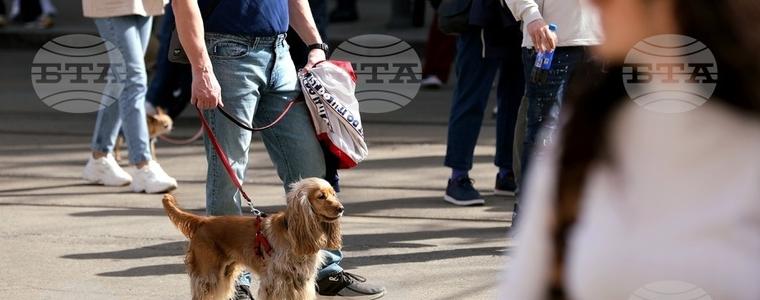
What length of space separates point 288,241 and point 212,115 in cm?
64

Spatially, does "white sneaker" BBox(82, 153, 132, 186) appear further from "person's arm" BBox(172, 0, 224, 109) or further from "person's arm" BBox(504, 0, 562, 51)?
"person's arm" BBox(172, 0, 224, 109)

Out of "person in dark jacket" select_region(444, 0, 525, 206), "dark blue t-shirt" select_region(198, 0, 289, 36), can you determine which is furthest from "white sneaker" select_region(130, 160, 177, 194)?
"dark blue t-shirt" select_region(198, 0, 289, 36)

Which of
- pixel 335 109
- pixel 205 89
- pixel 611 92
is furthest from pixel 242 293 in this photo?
pixel 611 92

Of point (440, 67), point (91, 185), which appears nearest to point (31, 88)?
point (440, 67)

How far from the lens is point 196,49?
4887 millimetres

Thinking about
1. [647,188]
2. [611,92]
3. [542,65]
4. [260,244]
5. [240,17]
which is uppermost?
[611,92]

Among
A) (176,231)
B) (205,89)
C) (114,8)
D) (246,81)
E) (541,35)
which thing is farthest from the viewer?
(114,8)

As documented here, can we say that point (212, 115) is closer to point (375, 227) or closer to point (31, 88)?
point (375, 227)

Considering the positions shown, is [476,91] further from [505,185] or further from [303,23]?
[303,23]

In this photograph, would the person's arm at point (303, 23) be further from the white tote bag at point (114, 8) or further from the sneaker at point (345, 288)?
the white tote bag at point (114, 8)

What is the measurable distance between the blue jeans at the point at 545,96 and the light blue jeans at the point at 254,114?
1.21m

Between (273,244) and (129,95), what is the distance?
3374mm

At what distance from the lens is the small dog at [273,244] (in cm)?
483

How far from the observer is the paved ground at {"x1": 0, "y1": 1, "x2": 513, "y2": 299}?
5.98 m
